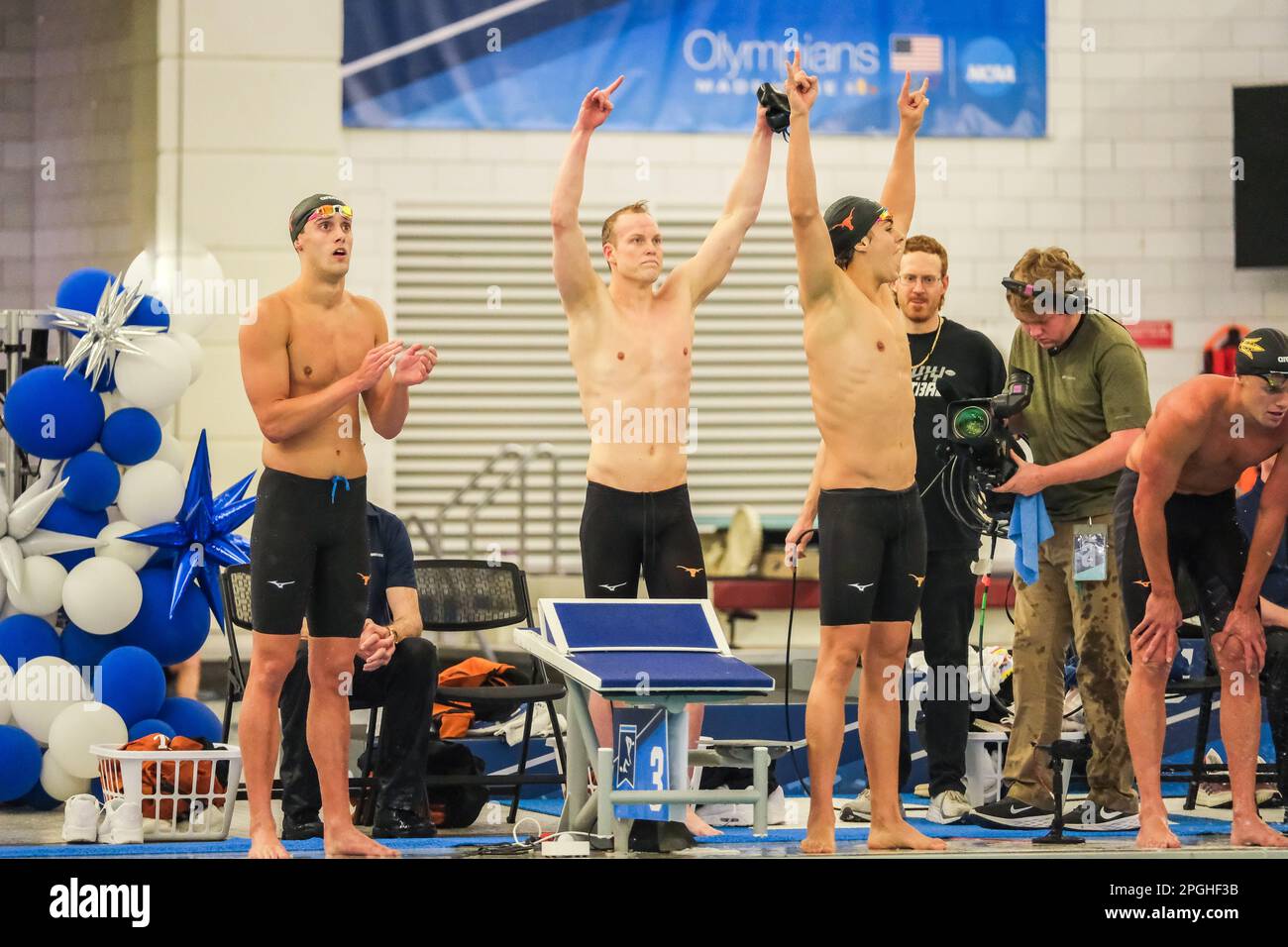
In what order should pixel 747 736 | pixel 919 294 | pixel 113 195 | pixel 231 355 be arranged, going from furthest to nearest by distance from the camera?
pixel 113 195 < pixel 231 355 < pixel 747 736 < pixel 919 294

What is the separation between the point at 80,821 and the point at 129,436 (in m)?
1.46

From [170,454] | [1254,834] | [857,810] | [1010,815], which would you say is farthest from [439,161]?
[1254,834]

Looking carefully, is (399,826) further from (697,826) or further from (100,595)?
(100,595)

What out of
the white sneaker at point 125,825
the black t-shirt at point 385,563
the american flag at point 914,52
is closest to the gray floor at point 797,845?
the white sneaker at point 125,825

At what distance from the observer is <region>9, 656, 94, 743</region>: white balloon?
5.66 m

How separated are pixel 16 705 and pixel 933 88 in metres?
6.58

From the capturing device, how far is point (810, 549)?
32.0 feet

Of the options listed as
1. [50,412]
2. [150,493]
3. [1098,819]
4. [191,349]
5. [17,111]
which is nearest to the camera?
[1098,819]

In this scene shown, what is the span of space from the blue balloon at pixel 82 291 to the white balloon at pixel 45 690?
1245mm

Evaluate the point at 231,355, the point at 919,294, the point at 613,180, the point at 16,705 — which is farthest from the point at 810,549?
the point at 16,705

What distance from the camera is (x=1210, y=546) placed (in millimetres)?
4840

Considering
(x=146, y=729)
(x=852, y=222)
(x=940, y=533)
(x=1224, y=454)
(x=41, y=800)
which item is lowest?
(x=41, y=800)

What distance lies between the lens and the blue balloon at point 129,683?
5695mm
